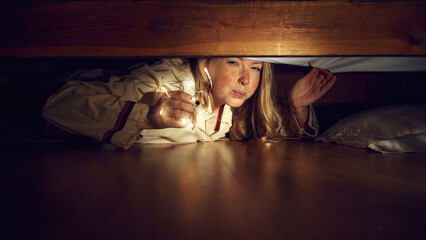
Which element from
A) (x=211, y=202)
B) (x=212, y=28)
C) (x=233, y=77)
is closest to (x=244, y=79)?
(x=233, y=77)

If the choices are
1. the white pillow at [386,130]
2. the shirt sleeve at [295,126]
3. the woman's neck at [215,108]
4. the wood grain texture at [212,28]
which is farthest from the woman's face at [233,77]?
the wood grain texture at [212,28]

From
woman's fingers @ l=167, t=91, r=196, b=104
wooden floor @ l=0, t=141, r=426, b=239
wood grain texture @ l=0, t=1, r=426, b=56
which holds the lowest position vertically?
wooden floor @ l=0, t=141, r=426, b=239

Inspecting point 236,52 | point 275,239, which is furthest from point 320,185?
point 236,52

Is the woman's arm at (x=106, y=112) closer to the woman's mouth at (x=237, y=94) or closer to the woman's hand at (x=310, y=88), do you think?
the woman's mouth at (x=237, y=94)

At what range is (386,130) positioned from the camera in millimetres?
1197

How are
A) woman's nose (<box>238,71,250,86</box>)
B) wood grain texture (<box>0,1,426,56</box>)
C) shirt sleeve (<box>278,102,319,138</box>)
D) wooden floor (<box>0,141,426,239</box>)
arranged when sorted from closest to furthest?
wooden floor (<box>0,141,426,239</box>) → wood grain texture (<box>0,1,426,56</box>) → woman's nose (<box>238,71,250,86</box>) → shirt sleeve (<box>278,102,319,138</box>)

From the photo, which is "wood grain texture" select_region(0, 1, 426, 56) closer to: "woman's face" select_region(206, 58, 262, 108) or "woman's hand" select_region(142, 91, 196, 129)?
"woman's hand" select_region(142, 91, 196, 129)

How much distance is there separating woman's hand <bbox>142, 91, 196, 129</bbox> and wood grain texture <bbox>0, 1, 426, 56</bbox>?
15.2 inches

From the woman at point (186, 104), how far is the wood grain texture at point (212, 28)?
0.37 meters

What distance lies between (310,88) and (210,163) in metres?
1.18

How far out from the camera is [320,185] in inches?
Answer: 20.5

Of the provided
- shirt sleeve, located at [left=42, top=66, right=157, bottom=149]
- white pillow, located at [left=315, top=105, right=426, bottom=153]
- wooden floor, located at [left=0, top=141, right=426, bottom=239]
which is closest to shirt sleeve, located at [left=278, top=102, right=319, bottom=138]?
white pillow, located at [left=315, top=105, right=426, bottom=153]

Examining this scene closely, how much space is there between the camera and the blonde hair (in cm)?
157

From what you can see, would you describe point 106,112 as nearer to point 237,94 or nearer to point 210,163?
point 210,163
